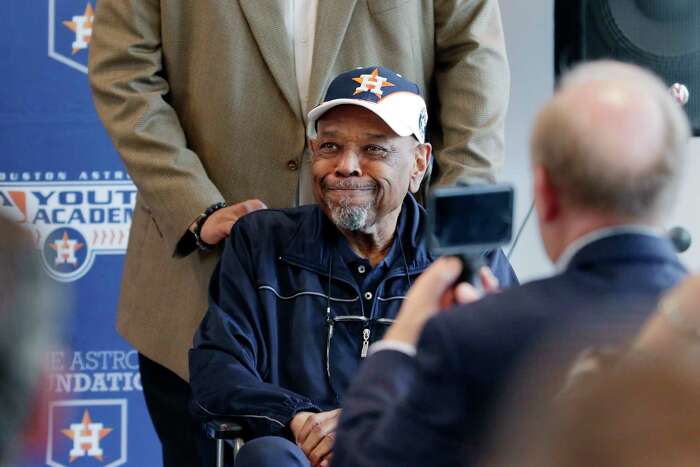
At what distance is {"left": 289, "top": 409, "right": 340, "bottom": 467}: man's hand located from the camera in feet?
8.17

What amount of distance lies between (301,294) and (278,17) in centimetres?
65

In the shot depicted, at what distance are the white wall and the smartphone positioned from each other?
267 cm

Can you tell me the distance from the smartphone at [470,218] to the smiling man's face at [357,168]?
4.06 feet

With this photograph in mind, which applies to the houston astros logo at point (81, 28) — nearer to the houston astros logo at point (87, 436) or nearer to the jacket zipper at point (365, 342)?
the houston astros logo at point (87, 436)

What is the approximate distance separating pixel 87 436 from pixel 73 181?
777 mm

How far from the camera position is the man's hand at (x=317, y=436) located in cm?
249

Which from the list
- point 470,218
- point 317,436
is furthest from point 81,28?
point 470,218

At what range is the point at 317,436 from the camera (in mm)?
2496

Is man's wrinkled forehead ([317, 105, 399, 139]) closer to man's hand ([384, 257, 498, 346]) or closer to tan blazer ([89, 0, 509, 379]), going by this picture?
tan blazer ([89, 0, 509, 379])

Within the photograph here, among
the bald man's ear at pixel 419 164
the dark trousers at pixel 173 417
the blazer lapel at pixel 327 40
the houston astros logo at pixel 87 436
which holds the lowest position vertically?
the houston astros logo at pixel 87 436

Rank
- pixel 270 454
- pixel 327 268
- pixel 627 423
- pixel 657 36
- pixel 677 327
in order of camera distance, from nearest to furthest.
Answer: pixel 627 423 → pixel 677 327 → pixel 270 454 → pixel 327 268 → pixel 657 36

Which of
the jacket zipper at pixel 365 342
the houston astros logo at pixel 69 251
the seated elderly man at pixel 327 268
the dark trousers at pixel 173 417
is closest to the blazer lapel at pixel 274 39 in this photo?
the seated elderly man at pixel 327 268

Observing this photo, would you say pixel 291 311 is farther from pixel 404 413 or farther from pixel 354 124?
pixel 404 413

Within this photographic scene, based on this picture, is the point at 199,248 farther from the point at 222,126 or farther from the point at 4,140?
the point at 4,140
